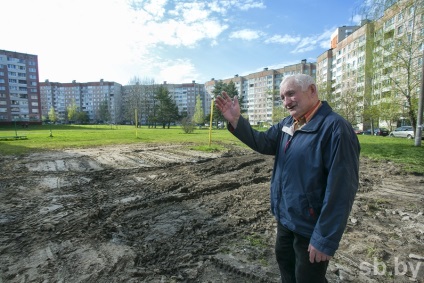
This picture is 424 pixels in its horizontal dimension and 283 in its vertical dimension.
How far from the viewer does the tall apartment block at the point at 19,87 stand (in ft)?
245

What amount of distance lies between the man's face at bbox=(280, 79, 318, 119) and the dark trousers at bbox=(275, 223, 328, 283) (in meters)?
0.98

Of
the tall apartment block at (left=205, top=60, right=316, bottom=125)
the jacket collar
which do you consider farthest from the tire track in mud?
the tall apartment block at (left=205, top=60, right=316, bottom=125)

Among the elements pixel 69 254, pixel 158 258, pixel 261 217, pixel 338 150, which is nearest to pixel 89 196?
pixel 69 254

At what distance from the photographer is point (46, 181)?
6262mm

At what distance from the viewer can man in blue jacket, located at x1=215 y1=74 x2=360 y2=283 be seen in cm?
155

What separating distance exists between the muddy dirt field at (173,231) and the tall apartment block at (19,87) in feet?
277

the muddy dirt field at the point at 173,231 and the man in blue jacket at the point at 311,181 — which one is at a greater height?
the man in blue jacket at the point at 311,181

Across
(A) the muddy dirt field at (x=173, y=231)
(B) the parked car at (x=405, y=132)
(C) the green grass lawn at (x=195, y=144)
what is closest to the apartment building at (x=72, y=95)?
(C) the green grass lawn at (x=195, y=144)

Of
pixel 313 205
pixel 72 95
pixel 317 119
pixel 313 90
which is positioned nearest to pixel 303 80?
pixel 313 90

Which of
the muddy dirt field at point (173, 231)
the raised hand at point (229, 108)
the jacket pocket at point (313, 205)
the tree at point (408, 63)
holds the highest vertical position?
the tree at point (408, 63)

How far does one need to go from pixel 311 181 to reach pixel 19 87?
100 meters

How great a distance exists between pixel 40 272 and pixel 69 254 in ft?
1.19

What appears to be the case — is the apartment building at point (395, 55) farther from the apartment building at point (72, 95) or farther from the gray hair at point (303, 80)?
the apartment building at point (72, 95)

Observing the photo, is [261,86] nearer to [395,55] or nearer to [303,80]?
[395,55]
